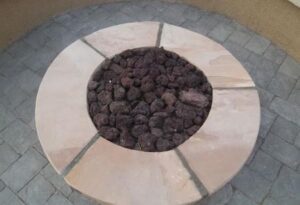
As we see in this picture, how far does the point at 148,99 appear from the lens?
213 centimetres

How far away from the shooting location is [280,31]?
352cm

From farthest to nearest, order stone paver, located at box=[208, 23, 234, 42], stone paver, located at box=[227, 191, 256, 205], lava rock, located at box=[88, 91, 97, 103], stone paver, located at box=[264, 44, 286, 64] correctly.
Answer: stone paver, located at box=[208, 23, 234, 42], stone paver, located at box=[264, 44, 286, 64], stone paver, located at box=[227, 191, 256, 205], lava rock, located at box=[88, 91, 97, 103]

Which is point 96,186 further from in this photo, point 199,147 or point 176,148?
point 199,147

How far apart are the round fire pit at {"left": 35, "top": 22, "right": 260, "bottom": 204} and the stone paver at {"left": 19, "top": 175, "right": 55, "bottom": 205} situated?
2.78 feet

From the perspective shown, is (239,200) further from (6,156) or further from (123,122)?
(6,156)

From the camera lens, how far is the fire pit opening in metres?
1.95

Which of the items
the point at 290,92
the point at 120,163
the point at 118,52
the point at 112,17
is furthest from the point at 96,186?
the point at 112,17

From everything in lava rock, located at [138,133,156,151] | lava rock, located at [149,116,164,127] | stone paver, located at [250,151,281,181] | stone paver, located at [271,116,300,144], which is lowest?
stone paver, located at [250,151,281,181]

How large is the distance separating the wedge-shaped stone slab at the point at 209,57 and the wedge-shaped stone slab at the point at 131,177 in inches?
26.8

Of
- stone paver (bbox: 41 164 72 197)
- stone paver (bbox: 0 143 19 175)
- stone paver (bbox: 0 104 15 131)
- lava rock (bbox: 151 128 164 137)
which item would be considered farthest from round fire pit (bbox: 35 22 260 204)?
stone paver (bbox: 0 104 15 131)

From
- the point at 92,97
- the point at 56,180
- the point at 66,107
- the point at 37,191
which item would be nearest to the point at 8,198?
the point at 37,191

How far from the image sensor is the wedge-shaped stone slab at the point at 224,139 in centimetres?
181

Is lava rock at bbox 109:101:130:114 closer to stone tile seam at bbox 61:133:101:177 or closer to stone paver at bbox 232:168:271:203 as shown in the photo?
stone tile seam at bbox 61:133:101:177

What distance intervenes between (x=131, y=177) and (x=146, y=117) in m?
0.41
